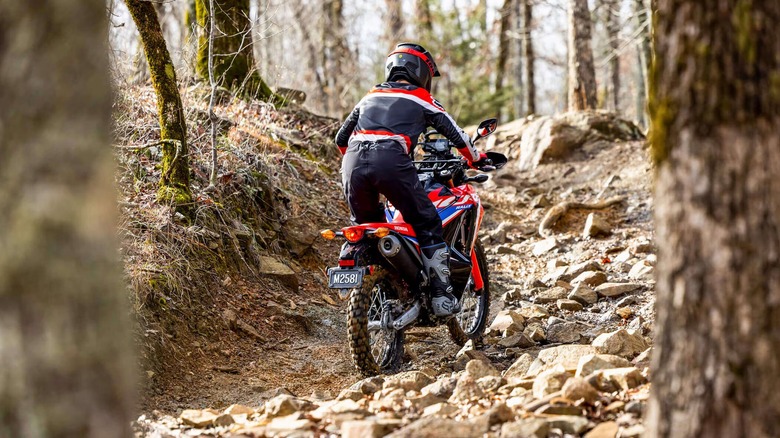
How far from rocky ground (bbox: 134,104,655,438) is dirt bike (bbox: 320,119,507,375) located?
0.79 feet

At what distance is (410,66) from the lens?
605 cm

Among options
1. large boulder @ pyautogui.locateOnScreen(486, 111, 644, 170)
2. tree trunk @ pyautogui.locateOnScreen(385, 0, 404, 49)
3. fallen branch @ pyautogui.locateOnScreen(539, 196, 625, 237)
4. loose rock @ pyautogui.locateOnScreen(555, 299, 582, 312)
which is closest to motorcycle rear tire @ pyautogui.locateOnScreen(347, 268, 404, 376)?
loose rock @ pyautogui.locateOnScreen(555, 299, 582, 312)

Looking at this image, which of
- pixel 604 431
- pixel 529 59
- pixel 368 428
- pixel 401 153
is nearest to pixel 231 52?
pixel 401 153

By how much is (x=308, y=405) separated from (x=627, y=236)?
6.92 m

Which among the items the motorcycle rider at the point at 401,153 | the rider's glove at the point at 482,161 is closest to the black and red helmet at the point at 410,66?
the motorcycle rider at the point at 401,153

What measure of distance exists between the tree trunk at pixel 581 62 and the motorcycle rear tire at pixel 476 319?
8.94 metres

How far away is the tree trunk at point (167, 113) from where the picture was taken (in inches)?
263

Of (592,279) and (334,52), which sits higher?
(334,52)

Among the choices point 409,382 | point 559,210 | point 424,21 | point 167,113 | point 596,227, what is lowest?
point 409,382

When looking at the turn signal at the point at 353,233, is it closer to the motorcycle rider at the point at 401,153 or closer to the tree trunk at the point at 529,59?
the motorcycle rider at the point at 401,153

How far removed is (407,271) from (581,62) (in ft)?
34.3

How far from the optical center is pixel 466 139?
6.13 m

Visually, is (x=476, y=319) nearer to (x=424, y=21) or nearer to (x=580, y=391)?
(x=580, y=391)

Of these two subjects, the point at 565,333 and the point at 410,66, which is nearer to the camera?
the point at 410,66
